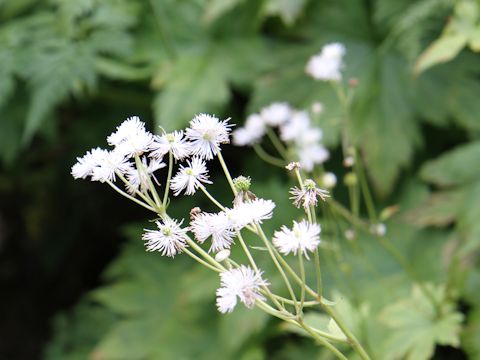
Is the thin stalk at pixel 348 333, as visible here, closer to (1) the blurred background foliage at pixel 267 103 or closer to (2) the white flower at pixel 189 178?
(2) the white flower at pixel 189 178

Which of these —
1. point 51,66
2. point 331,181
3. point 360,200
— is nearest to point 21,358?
point 51,66

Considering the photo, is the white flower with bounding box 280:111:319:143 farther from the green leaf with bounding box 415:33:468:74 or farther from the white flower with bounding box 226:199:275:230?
the white flower with bounding box 226:199:275:230

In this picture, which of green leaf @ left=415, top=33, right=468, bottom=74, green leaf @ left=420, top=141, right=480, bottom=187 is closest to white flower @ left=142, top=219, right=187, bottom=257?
green leaf @ left=415, top=33, right=468, bottom=74

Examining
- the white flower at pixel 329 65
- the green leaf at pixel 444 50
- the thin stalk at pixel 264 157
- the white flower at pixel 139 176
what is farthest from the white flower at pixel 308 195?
the green leaf at pixel 444 50

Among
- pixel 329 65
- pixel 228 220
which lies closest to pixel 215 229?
pixel 228 220

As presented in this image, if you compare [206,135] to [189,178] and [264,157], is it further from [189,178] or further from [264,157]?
[264,157]
